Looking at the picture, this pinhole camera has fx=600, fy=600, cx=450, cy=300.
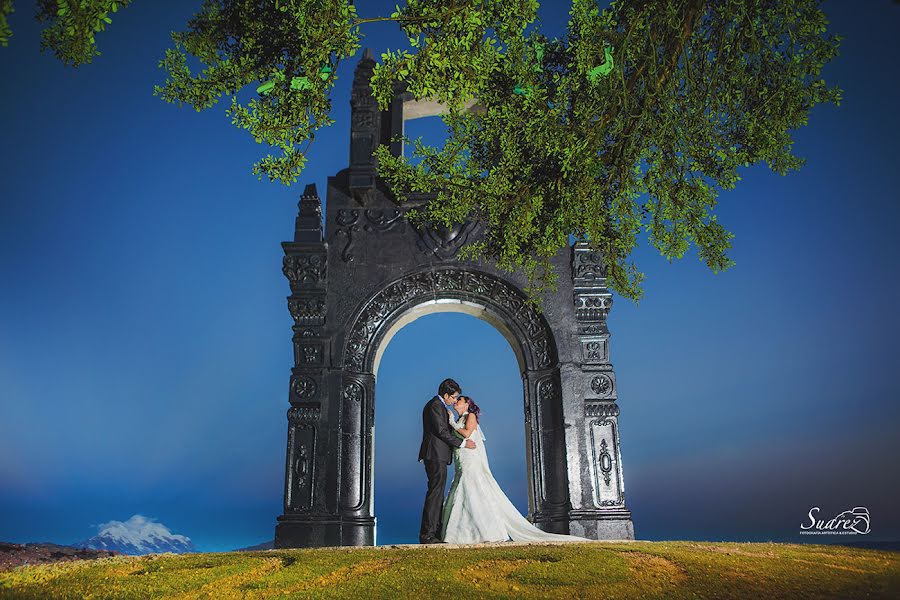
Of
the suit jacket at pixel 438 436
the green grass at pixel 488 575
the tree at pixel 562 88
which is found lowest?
the green grass at pixel 488 575

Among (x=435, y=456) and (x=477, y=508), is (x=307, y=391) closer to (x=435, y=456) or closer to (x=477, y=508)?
(x=435, y=456)

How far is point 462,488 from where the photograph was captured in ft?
25.9

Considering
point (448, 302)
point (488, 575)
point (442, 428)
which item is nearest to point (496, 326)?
point (448, 302)

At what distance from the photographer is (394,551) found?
5.72 meters

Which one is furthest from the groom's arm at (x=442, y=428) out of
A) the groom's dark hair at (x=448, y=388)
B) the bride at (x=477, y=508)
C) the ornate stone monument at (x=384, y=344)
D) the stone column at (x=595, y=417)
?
the stone column at (x=595, y=417)

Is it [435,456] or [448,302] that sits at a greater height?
[448,302]

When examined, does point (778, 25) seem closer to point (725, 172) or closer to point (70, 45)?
point (725, 172)

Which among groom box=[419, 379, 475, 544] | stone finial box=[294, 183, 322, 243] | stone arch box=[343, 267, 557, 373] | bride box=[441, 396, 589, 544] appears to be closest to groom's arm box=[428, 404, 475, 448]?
groom box=[419, 379, 475, 544]

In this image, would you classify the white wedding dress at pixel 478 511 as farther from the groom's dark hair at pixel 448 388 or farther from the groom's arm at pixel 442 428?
the groom's dark hair at pixel 448 388

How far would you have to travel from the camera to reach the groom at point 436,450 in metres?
7.92

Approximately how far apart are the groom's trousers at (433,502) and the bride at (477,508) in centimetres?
13

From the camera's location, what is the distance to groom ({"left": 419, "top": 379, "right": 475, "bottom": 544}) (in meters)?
7.92

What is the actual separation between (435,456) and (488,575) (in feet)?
11.4

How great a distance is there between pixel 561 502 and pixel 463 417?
7.86 feet
